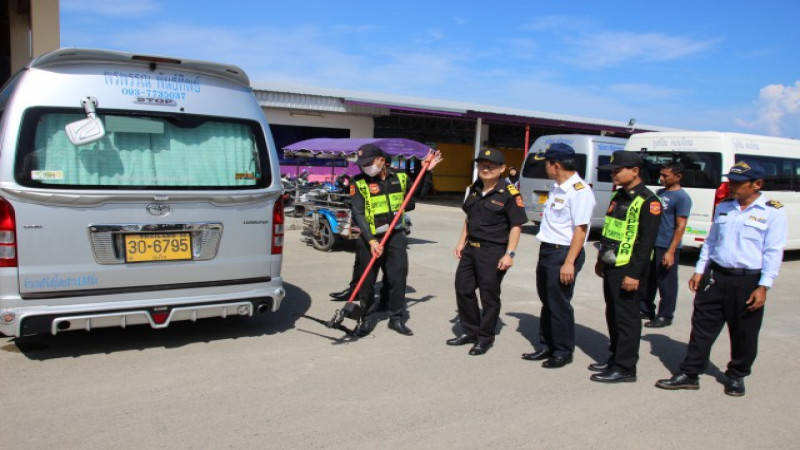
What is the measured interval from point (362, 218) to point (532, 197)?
890 centimetres

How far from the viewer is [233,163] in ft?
15.6

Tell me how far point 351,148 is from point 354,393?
8.51 m

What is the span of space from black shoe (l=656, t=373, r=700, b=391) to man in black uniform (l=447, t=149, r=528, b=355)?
1358 millimetres

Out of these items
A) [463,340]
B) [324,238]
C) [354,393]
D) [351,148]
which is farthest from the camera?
[351,148]

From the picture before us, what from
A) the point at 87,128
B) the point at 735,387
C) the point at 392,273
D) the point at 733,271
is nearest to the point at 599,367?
the point at 735,387

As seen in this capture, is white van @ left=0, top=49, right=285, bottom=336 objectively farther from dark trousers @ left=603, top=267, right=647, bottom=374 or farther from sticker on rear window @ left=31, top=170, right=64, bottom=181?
dark trousers @ left=603, top=267, right=647, bottom=374

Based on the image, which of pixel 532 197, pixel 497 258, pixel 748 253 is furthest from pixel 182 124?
pixel 532 197

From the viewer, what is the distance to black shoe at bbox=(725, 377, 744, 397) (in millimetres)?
4270

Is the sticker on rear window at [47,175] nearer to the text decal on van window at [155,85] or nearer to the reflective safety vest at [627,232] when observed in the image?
the text decal on van window at [155,85]

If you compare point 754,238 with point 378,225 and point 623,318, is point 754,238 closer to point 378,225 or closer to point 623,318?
point 623,318

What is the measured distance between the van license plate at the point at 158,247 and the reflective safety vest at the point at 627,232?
3.16 meters

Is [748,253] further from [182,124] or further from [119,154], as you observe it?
[119,154]

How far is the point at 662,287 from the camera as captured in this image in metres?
6.31

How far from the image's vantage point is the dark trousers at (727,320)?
163 inches
